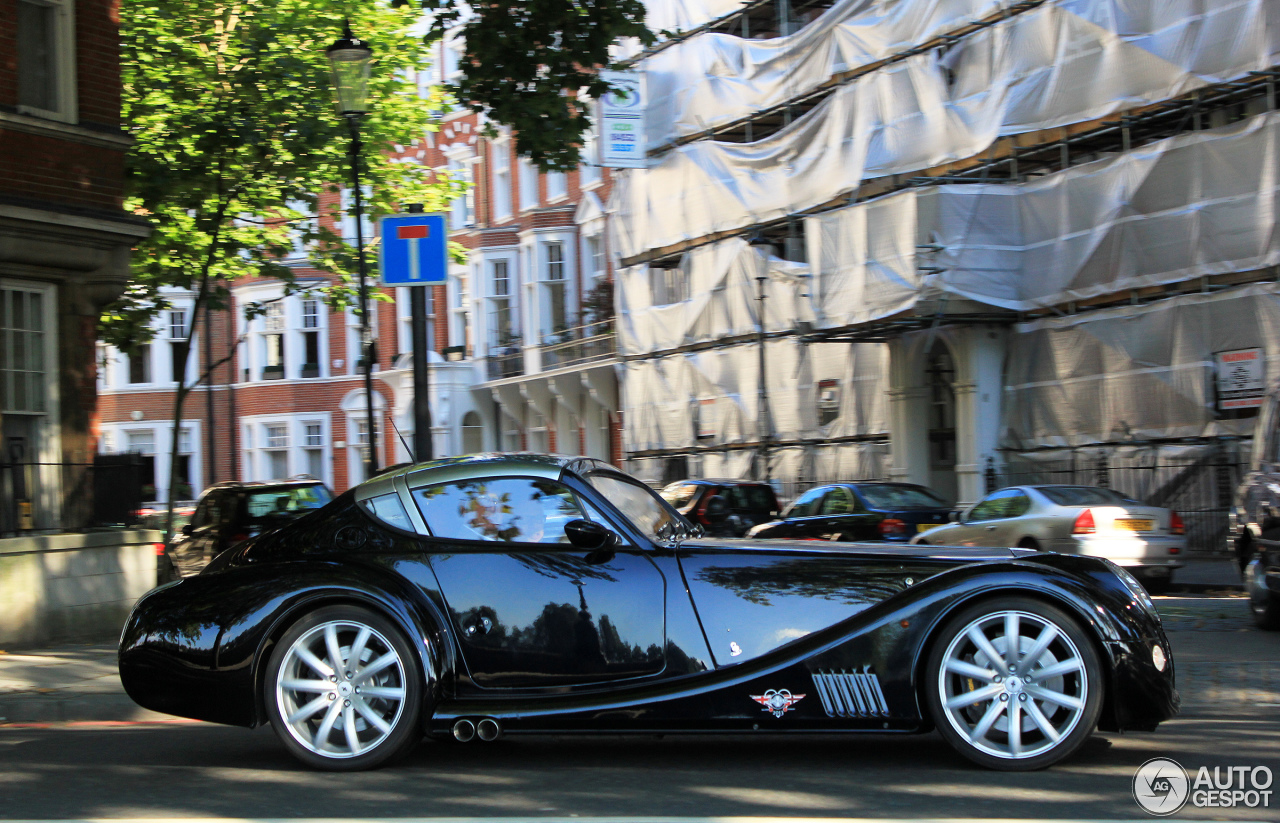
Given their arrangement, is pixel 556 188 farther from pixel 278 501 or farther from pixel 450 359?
pixel 278 501

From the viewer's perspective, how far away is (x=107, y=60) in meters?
13.8

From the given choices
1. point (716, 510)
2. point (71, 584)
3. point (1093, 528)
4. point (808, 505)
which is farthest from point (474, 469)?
point (716, 510)

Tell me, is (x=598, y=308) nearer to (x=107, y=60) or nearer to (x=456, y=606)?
(x=107, y=60)

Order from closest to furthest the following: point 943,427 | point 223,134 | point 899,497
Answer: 1. point 223,134
2. point 899,497
3. point 943,427

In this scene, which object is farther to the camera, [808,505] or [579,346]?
[579,346]

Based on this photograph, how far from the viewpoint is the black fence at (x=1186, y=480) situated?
62.0 feet

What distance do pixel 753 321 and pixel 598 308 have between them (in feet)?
29.3

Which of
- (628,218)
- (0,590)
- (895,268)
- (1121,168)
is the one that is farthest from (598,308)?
(0,590)

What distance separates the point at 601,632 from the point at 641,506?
30.7 inches

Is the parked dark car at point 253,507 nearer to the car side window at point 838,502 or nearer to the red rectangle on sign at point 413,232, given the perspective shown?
the car side window at point 838,502

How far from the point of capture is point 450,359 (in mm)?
43344

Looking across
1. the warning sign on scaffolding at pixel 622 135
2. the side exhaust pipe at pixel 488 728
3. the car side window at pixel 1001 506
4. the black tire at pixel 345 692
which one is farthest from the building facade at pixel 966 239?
the black tire at pixel 345 692

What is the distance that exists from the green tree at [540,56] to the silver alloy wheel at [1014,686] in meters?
9.69

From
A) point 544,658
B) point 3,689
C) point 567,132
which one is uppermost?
point 567,132
